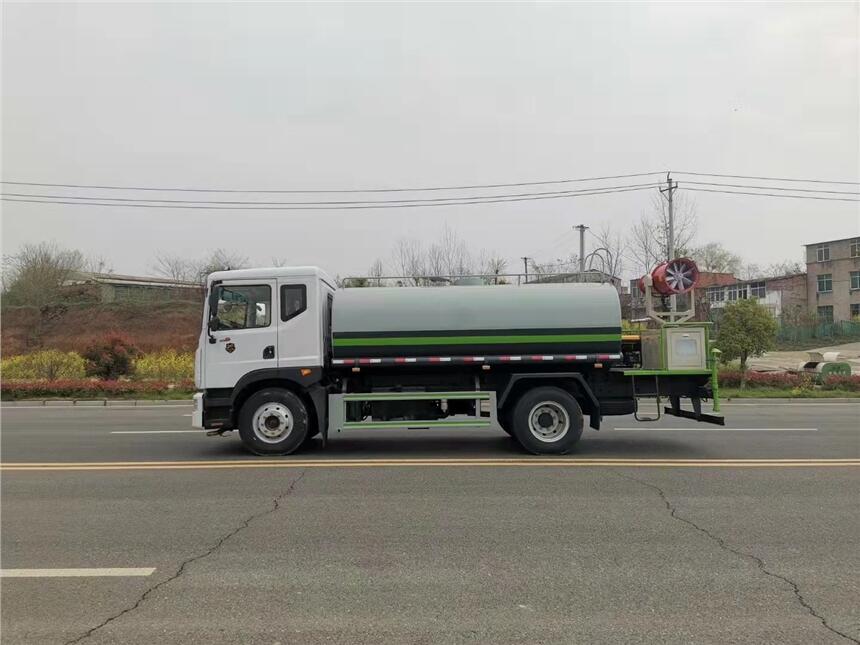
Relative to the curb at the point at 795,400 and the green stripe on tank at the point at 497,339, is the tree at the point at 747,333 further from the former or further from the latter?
the green stripe on tank at the point at 497,339

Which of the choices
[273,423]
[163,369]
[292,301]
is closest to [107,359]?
[163,369]

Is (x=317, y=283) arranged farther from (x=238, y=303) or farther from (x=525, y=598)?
(x=525, y=598)

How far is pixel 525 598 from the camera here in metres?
4.04

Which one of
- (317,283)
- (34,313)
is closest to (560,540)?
(317,283)

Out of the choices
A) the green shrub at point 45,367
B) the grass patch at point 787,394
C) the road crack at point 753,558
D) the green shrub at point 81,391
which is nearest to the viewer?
the road crack at point 753,558

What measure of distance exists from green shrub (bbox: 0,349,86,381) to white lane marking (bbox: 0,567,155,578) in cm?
2132

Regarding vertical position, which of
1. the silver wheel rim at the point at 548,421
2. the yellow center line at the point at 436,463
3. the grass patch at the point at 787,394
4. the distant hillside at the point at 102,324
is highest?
the distant hillside at the point at 102,324

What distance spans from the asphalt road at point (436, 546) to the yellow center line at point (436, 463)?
0.06m

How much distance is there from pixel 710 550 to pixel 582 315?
468 centimetres

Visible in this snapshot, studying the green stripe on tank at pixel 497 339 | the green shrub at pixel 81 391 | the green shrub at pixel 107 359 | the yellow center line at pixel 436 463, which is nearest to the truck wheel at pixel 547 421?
the yellow center line at pixel 436 463

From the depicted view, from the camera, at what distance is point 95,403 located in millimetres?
18625

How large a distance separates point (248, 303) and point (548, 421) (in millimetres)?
4856

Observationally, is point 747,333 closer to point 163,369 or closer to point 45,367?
point 163,369

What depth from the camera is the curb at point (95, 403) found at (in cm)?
1836
